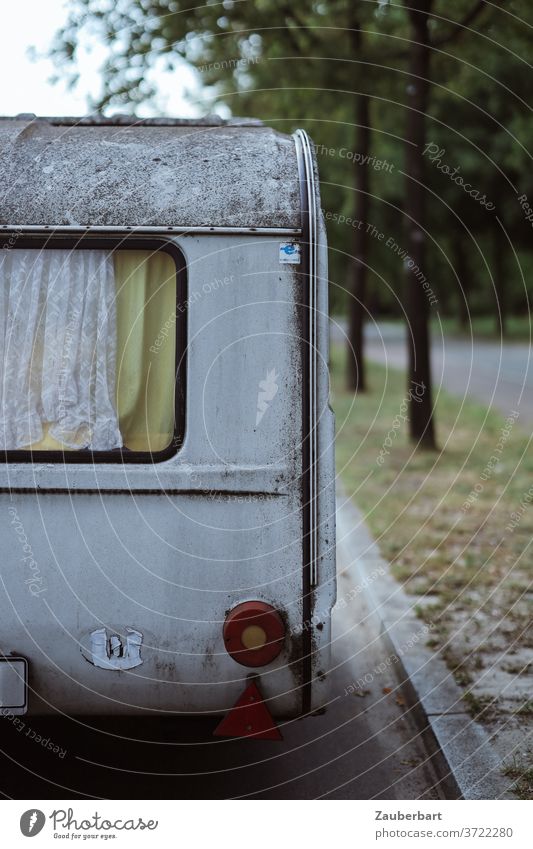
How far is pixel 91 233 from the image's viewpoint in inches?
145

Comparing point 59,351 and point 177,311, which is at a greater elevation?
point 177,311

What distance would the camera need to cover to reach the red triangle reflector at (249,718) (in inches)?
143

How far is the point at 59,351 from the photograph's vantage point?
3752 mm

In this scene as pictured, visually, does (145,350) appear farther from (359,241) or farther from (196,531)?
(359,241)

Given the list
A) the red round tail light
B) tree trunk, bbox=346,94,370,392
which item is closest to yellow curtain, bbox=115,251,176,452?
the red round tail light

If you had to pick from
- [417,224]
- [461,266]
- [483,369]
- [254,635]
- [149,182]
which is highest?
[461,266]

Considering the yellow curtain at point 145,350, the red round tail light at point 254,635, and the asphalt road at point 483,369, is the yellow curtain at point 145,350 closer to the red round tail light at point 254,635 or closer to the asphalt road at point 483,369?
the red round tail light at point 254,635

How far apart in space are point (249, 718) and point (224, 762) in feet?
3.95

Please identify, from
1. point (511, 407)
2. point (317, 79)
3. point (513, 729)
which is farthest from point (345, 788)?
point (511, 407)

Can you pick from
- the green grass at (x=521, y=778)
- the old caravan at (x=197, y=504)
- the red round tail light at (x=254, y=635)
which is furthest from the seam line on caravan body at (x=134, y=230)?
the green grass at (x=521, y=778)

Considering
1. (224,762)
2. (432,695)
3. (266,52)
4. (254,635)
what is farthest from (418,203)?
(254,635)

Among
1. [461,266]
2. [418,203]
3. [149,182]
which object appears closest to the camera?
[149,182]

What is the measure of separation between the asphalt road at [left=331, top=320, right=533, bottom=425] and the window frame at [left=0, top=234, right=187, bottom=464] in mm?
8244

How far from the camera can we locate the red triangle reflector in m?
3.63
